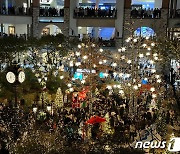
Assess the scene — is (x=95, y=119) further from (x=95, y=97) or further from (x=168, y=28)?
(x=168, y=28)

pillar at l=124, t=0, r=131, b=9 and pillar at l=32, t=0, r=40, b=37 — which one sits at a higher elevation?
pillar at l=124, t=0, r=131, b=9

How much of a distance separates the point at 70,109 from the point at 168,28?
57.0ft

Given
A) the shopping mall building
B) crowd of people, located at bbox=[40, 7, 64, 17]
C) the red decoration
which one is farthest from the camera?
crowd of people, located at bbox=[40, 7, 64, 17]

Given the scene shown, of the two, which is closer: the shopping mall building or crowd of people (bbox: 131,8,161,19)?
the shopping mall building

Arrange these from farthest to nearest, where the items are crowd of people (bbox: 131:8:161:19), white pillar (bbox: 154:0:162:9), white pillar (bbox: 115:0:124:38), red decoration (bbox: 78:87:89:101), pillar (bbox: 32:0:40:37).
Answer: white pillar (bbox: 154:0:162:9), pillar (bbox: 32:0:40:37), white pillar (bbox: 115:0:124:38), crowd of people (bbox: 131:8:161:19), red decoration (bbox: 78:87:89:101)

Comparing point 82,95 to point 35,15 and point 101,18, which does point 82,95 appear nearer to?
point 101,18

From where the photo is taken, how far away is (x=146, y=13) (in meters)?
35.6

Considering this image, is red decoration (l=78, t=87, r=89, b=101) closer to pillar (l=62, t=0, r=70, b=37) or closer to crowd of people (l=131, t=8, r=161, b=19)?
pillar (l=62, t=0, r=70, b=37)

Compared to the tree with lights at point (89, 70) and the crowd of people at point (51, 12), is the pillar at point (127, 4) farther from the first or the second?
the tree with lights at point (89, 70)

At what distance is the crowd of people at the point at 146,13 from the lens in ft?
116

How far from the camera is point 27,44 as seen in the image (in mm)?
28625

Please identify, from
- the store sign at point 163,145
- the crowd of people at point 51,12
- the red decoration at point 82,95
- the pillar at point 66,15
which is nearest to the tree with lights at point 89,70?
the red decoration at point 82,95

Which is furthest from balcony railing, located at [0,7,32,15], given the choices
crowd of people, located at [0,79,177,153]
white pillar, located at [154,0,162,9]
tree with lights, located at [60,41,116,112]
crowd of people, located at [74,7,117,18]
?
crowd of people, located at [0,79,177,153]

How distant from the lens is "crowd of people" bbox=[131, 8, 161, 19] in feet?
116
